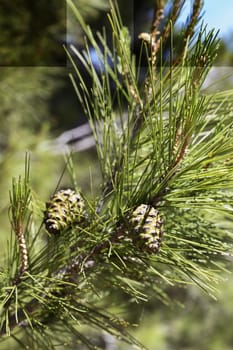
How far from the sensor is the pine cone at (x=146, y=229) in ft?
1.57

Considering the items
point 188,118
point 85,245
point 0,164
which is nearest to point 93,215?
point 85,245

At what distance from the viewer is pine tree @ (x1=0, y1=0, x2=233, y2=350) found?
485 mm

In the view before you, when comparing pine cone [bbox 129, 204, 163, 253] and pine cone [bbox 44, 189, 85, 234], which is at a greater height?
pine cone [bbox 44, 189, 85, 234]

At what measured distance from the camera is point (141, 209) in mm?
493

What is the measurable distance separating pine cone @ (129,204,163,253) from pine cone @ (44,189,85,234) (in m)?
0.07

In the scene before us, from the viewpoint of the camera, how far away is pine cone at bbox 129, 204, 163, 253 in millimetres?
479

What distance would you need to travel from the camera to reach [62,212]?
1.75ft

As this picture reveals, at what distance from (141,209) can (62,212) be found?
80 millimetres

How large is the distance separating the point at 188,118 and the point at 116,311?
0.32 m

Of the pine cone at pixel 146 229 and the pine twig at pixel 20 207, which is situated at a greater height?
the pine twig at pixel 20 207

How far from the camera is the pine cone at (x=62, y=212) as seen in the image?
531mm

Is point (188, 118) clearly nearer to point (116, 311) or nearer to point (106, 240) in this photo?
point (106, 240)

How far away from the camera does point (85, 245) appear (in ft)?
1.79

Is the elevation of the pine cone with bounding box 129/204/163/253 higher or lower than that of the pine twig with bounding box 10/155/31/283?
lower
